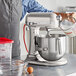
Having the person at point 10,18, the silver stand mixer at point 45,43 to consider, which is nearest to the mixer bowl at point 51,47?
the silver stand mixer at point 45,43

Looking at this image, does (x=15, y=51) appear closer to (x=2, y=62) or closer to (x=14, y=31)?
(x=14, y=31)

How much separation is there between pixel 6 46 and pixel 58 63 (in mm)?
350

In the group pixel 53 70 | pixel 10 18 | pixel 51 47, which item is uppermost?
pixel 10 18

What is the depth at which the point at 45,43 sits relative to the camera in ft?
4.86

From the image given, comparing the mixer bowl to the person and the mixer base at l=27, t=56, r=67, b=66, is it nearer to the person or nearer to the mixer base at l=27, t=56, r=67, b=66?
the mixer base at l=27, t=56, r=67, b=66

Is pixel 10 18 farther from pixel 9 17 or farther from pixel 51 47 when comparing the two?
pixel 51 47

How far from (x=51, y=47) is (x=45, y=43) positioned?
1.8 inches

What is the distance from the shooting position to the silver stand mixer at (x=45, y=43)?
1.47m

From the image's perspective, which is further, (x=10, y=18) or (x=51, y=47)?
(x=10, y=18)

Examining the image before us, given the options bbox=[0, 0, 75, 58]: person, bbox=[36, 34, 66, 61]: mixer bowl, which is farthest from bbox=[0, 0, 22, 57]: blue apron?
bbox=[36, 34, 66, 61]: mixer bowl

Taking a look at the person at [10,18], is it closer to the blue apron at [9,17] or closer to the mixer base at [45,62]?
the blue apron at [9,17]

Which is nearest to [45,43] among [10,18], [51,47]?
[51,47]

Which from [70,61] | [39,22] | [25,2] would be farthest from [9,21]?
[25,2]

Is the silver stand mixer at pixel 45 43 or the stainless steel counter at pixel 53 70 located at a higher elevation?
the silver stand mixer at pixel 45 43
